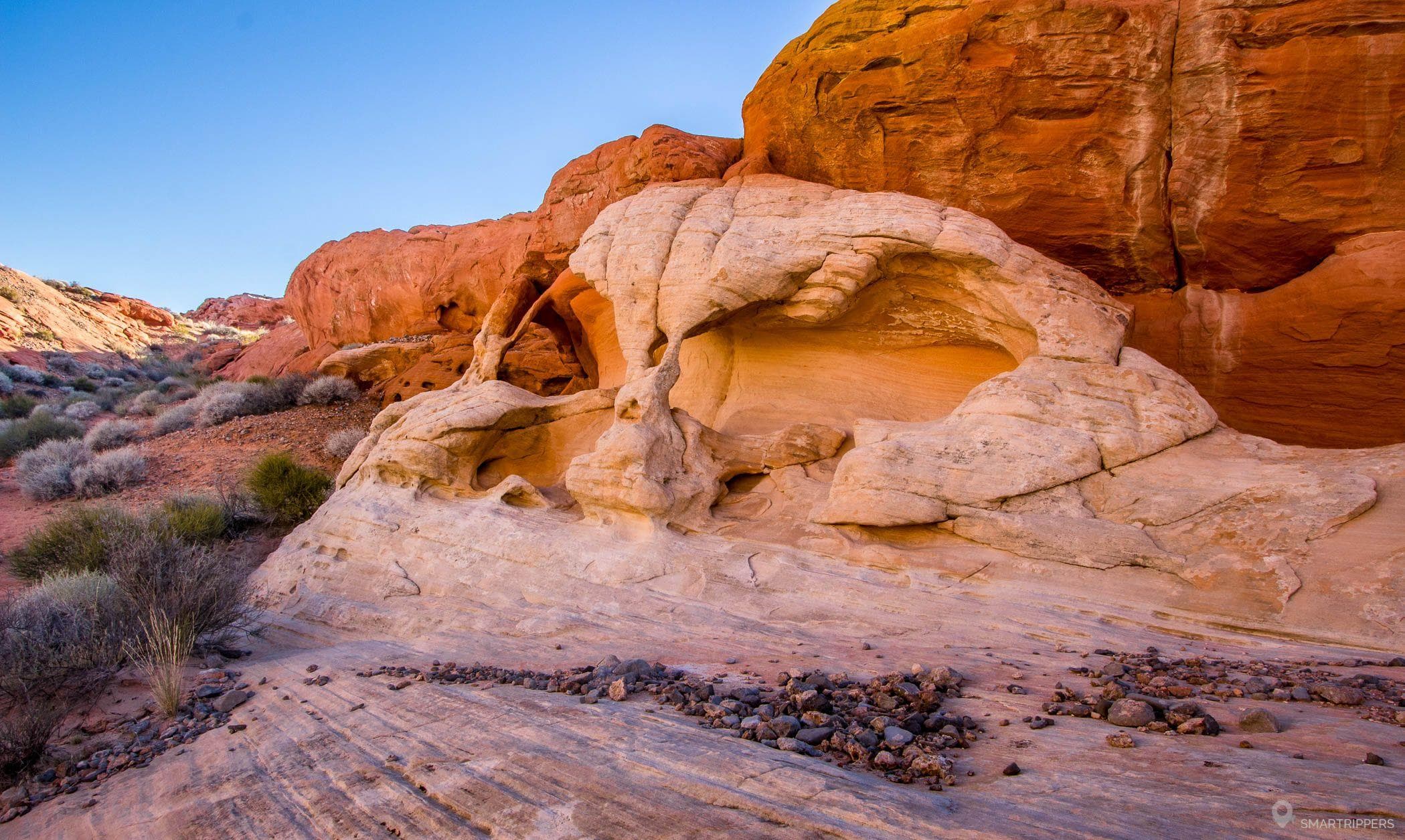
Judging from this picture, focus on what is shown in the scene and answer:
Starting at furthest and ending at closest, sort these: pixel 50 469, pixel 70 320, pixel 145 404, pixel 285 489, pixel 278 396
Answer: pixel 70 320 < pixel 145 404 < pixel 278 396 < pixel 50 469 < pixel 285 489

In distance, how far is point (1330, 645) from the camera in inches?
181

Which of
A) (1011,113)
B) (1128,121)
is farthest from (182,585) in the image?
(1128,121)

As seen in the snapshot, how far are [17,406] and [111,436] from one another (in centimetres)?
667

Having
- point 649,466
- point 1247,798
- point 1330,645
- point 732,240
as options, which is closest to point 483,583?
point 649,466

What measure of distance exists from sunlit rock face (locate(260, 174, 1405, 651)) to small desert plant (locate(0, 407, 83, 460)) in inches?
469

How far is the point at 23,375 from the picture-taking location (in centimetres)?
2294

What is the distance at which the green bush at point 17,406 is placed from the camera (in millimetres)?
19391

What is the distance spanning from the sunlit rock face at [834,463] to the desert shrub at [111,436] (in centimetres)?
1059

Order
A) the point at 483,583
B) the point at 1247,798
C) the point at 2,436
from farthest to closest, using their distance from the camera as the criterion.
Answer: the point at 2,436 → the point at 483,583 → the point at 1247,798

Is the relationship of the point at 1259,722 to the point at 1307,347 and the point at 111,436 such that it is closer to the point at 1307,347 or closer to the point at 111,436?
the point at 1307,347

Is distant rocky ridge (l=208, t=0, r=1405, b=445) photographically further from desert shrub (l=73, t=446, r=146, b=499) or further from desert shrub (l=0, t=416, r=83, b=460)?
desert shrub (l=0, t=416, r=83, b=460)

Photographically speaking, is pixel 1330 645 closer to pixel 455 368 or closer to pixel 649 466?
pixel 649 466

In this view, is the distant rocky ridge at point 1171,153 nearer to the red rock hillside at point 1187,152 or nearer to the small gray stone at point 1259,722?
the red rock hillside at point 1187,152

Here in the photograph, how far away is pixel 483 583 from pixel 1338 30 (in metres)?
9.49
